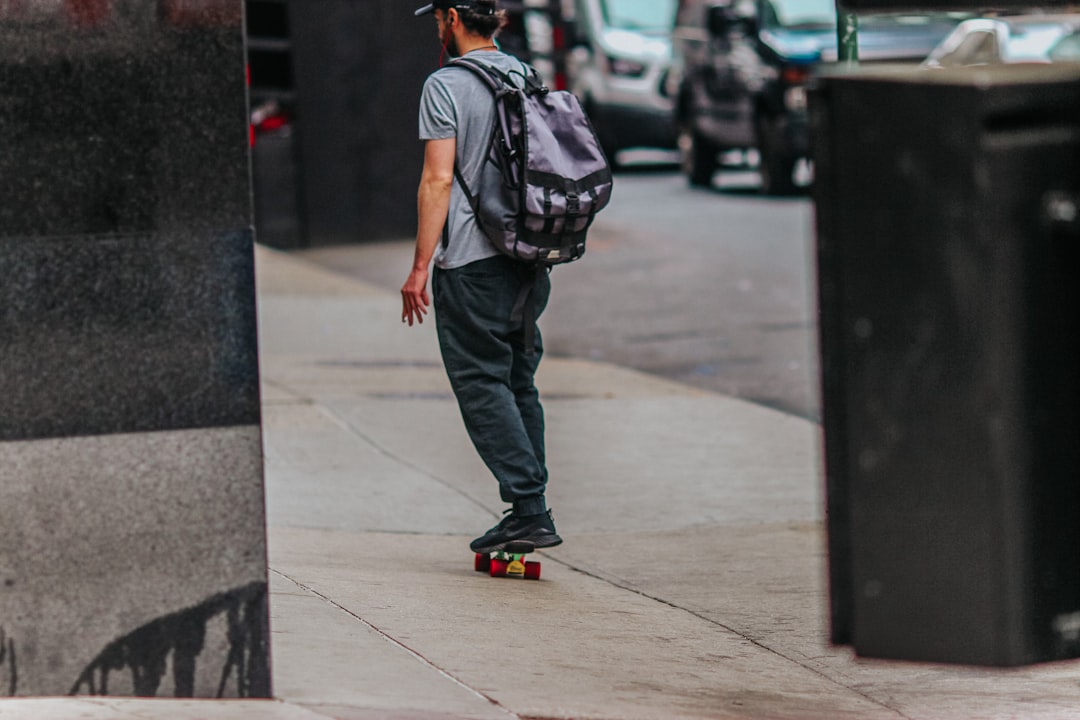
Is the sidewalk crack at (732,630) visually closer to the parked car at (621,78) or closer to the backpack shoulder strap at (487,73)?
the backpack shoulder strap at (487,73)

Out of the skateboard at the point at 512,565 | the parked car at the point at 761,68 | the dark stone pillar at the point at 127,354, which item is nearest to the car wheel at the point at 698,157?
the parked car at the point at 761,68

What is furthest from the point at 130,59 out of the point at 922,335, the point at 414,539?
the point at 414,539

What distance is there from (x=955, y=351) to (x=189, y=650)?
5.90 ft

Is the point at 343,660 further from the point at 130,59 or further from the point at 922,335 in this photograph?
the point at 922,335

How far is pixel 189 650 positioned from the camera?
13.4 ft

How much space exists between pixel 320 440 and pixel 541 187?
9.70ft

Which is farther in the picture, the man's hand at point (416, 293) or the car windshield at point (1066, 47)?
the car windshield at point (1066, 47)

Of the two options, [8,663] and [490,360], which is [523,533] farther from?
[8,663]

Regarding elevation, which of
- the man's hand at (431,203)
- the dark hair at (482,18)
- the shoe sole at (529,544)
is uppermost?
the dark hair at (482,18)

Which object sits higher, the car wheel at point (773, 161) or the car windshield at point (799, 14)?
the car windshield at point (799, 14)

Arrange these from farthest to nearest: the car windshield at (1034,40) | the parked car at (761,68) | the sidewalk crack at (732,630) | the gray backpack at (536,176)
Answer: the parked car at (761,68)
the car windshield at (1034,40)
the gray backpack at (536,176)
the sidewalk crack at (732,630)

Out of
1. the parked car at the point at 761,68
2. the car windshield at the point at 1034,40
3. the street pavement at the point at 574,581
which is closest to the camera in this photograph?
the street pavement at the point at 574,581

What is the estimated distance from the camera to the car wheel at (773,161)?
61.1 feet

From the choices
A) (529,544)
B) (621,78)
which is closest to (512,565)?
(529,544)
